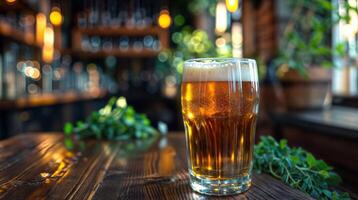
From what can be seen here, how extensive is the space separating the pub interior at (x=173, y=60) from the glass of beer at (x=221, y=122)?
326 mm

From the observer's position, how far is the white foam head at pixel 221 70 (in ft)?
2.03

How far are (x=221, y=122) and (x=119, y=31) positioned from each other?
6.70 metres

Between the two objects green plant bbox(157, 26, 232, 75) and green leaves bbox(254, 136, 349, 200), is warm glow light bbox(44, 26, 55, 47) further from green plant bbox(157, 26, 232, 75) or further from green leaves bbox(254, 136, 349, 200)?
green leaves bbox(254, 136, 349, 200)

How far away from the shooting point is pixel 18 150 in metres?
1.01

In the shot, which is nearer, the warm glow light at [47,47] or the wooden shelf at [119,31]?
the warm glow light at [47,47]

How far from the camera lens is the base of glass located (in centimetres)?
60

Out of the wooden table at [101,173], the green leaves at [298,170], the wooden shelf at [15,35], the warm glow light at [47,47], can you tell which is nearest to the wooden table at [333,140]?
the green leaves at [298,170]

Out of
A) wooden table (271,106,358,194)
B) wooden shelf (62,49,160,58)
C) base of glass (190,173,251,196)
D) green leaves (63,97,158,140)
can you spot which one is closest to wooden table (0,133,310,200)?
base of glass (190,173,251,196)

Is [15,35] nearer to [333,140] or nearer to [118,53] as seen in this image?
[333,140]

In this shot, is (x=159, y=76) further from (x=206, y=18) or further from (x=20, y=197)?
(x=20, y=197)

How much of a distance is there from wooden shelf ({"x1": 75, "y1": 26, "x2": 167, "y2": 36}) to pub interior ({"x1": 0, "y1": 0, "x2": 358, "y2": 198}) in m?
0.02

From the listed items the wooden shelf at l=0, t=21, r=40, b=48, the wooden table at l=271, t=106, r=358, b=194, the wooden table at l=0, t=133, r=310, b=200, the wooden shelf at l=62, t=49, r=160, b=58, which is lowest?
the wooden table at l=271, t=106, r=358, b=194

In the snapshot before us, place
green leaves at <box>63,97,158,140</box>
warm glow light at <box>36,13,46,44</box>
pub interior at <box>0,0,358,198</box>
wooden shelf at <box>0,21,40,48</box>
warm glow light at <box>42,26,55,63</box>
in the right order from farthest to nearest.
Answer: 1. warm glow light at <box>42,26,55,63</box>
2. warm glow light at <box>36,13,46,44</box>
3. wooden shelf at <box>0,21,40,48</box>
4. pub interior at <box>0,0,358,198</box>
5. green leaves at <box>63,97,158,140</box>

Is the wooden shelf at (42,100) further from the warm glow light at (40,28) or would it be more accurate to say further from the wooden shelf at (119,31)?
the wooden shelf at (119,31)
